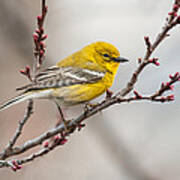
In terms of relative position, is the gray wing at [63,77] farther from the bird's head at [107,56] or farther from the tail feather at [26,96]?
the bird's head at [107,56]

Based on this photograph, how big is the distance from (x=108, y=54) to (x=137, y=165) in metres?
1.50

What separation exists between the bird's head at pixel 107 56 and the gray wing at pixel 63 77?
0.69 ft

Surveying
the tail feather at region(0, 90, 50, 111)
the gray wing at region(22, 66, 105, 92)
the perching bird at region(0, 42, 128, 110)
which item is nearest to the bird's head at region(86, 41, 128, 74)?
the perching bird at region(0, 42, 128, 110)

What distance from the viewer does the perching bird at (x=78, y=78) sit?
358 centimetres

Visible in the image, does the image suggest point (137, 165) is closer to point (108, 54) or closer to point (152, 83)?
point (108, 54)

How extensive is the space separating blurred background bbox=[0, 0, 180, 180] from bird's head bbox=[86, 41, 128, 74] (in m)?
0.75

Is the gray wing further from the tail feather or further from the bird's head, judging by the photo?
the bird's head

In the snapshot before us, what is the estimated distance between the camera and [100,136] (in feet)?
15.2

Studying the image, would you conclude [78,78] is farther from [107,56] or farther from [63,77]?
[107,56]

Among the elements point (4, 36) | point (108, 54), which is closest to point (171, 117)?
point (108, 54)

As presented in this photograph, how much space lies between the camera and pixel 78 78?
389 centimetres

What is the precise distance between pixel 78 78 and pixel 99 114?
86cm

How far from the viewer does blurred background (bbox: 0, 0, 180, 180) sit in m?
4.72

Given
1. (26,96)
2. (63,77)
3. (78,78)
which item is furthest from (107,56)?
(26,96)
